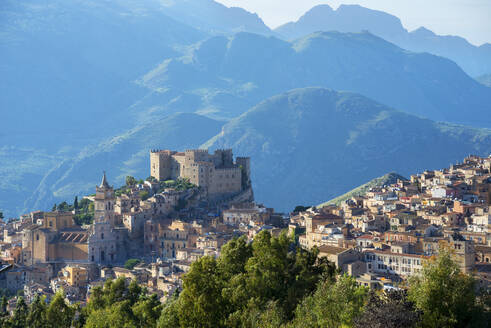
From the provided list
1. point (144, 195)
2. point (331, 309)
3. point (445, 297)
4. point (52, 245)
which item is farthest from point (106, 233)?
point (445, 297)

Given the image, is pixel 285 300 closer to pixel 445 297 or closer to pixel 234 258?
pixel 234 258

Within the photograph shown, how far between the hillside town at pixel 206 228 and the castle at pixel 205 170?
147 mm

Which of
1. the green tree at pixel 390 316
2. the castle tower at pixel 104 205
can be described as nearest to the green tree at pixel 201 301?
the green tree at pixel 390 316

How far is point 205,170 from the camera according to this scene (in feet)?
332

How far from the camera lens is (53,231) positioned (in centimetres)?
A: 8706

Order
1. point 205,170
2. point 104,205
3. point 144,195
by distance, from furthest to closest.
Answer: point 205,170 < point 144,195 < point 104,205

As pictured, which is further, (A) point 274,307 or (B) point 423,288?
(A) point 274,307

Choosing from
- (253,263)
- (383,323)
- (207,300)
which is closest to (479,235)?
(253,263)

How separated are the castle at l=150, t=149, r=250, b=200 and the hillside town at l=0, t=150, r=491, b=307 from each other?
147 millimetres

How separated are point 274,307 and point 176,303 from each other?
310 inches

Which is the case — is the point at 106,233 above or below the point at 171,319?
above

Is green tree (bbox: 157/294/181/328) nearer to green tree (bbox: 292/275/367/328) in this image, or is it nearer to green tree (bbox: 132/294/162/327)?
green tree (bbox: 132/294/162/327)

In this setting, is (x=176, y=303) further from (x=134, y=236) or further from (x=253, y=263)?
(x=134, y=236)

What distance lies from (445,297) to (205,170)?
71894 mm
